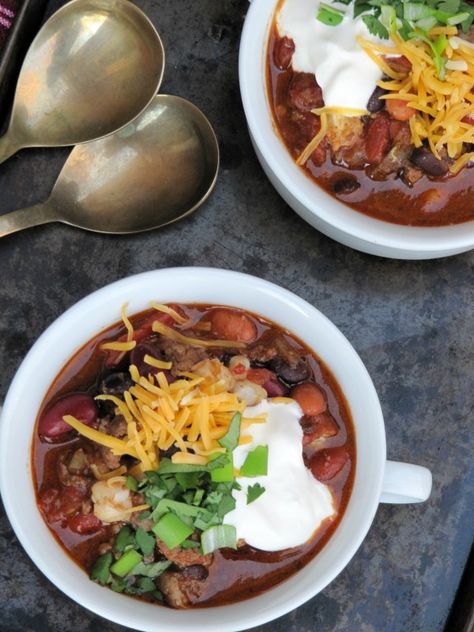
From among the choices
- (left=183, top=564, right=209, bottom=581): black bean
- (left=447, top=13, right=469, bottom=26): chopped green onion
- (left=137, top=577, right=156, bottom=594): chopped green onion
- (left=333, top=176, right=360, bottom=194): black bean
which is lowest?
(left=137, top=577, right=156, bottom=594): chopped green onion

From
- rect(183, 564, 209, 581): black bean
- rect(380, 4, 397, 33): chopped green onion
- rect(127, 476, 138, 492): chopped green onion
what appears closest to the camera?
rect(127, 476, 138, 492): chopped green onion

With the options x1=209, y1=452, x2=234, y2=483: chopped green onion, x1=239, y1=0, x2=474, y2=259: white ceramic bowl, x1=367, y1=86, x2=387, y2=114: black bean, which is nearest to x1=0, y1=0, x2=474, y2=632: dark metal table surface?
x1=239, y1=0, x2=474, y2=259: white ceramic bowl

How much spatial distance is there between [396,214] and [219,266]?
60 centimetres

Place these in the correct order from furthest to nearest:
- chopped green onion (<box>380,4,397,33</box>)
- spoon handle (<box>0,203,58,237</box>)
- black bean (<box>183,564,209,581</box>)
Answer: spoon handle (<box>0,203,58,237</box>)
chopped green onion (<box>380,4,397,33</box>)
black bean (<box>183,564,209,581</box>)

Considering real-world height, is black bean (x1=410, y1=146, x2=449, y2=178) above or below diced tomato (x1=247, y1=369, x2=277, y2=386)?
above

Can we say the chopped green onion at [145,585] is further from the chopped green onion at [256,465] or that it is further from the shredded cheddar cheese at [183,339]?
the shredded cheddar cheese at [183,339]

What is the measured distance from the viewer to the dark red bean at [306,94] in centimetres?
278

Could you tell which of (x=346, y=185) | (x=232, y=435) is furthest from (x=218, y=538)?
(x=346, y=185)

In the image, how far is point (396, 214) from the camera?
112 inches

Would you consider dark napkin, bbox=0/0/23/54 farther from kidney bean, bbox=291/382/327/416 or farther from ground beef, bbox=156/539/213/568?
ground beef, bbox=156/539/213/568

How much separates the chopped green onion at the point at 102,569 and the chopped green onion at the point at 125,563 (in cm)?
2

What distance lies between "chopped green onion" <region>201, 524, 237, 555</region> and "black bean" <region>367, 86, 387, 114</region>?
128cm

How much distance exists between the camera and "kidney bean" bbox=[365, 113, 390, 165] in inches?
108

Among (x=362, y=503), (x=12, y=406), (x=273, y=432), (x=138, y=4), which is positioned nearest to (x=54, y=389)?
(x=12, y=406)
